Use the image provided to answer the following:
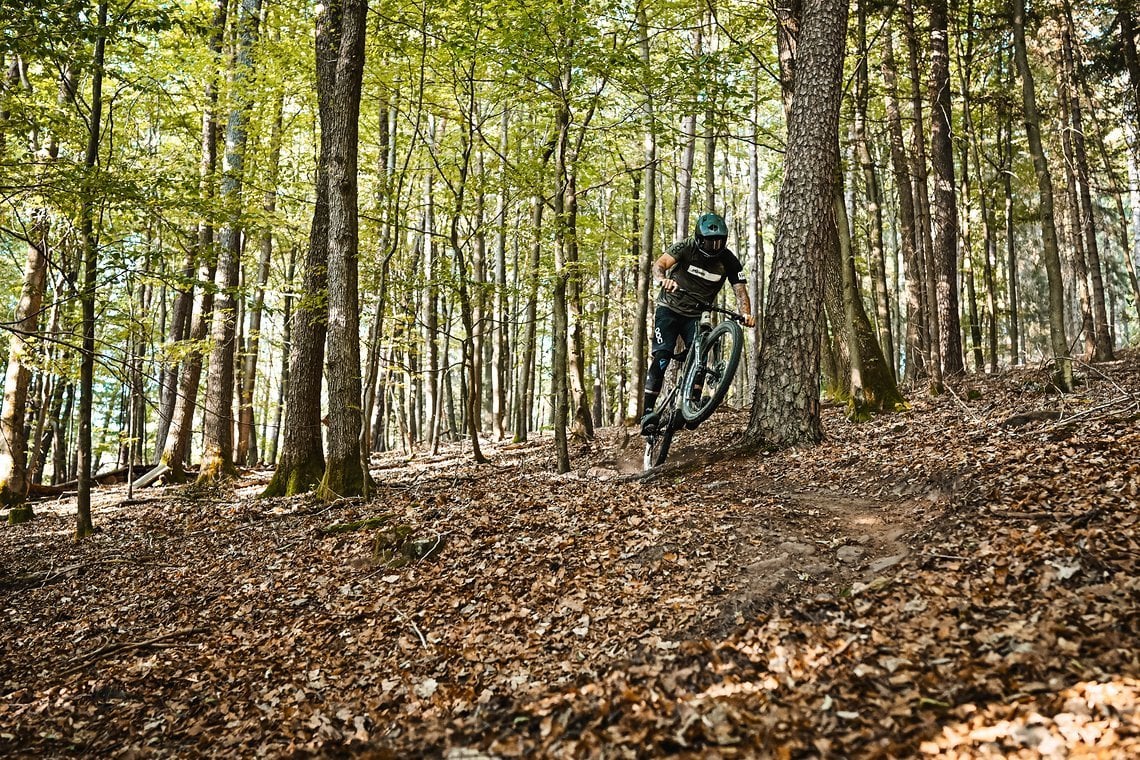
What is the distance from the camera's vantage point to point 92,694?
491 cm

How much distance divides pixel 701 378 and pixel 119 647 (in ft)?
20.1

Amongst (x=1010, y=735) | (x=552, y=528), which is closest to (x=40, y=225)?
(x=552, y=528)

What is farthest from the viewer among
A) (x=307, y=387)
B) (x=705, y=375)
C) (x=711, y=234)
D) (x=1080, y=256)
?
(x=1080, y=256)

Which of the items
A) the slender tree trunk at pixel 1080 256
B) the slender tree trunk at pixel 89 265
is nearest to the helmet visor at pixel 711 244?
the slender tree trunk at pixel 89 265

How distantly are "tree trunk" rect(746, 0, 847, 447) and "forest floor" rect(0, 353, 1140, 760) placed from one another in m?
0.66

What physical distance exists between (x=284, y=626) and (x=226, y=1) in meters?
14.5

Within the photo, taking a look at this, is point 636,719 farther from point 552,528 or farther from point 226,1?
point 226,1

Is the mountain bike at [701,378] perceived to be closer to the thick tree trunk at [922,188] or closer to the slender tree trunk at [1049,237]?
the slender tree trunk at [1049,237]

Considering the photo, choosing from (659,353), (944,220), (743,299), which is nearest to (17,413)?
(659,353)

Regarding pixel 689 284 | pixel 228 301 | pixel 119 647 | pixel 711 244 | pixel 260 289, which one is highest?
pixel 260 289

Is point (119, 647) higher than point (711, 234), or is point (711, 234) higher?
point (711, 234)

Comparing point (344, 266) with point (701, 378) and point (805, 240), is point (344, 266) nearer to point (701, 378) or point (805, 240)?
point (701, 378)

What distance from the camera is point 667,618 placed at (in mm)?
4410

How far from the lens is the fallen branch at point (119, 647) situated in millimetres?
5430
